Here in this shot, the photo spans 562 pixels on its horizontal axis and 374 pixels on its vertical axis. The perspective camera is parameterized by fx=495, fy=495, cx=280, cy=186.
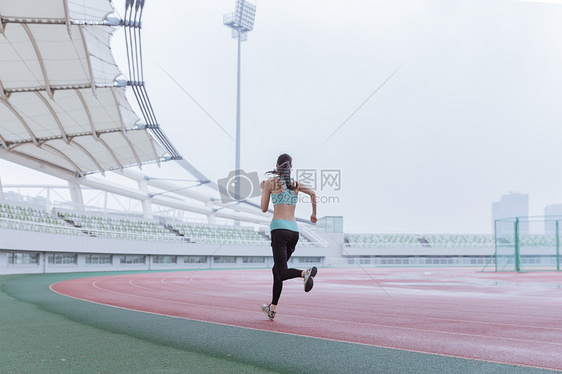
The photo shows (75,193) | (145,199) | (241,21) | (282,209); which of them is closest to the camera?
(282,209)

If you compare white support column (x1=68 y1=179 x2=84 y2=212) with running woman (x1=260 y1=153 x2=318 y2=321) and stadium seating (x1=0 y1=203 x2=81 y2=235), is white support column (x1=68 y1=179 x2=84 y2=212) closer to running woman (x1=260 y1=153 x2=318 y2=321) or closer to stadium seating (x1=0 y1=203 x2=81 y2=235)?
stadium seating (x1=0 y1=203 x2=81 y2=235)

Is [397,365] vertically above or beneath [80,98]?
beneath

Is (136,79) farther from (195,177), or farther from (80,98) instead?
(195,177)

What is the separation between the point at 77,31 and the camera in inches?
803

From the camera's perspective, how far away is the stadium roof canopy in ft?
61.8

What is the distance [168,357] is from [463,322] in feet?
14.2

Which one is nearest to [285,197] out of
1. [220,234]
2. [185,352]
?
[185,352]

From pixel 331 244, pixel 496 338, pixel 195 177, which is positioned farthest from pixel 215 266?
pixel 496 338

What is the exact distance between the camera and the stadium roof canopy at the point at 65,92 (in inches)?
742

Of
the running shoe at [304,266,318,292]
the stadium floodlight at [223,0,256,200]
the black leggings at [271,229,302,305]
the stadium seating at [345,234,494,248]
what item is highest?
the stadium floodlight at [223,0,256,200]

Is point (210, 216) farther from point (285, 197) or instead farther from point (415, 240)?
point (285, 197)

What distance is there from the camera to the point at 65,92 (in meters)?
25.8

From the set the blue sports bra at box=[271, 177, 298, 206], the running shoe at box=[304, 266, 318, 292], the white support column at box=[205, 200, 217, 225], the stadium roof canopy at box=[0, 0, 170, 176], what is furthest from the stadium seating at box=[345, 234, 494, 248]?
the running shoe at box=[304, 266, 318, 292]

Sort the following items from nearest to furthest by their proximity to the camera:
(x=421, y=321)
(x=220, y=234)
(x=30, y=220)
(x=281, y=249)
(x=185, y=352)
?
(x=185, y=352) < (x=281, y=249) < (x=421, y=321) < (x=30, y=220) < (x=220, y=234)
